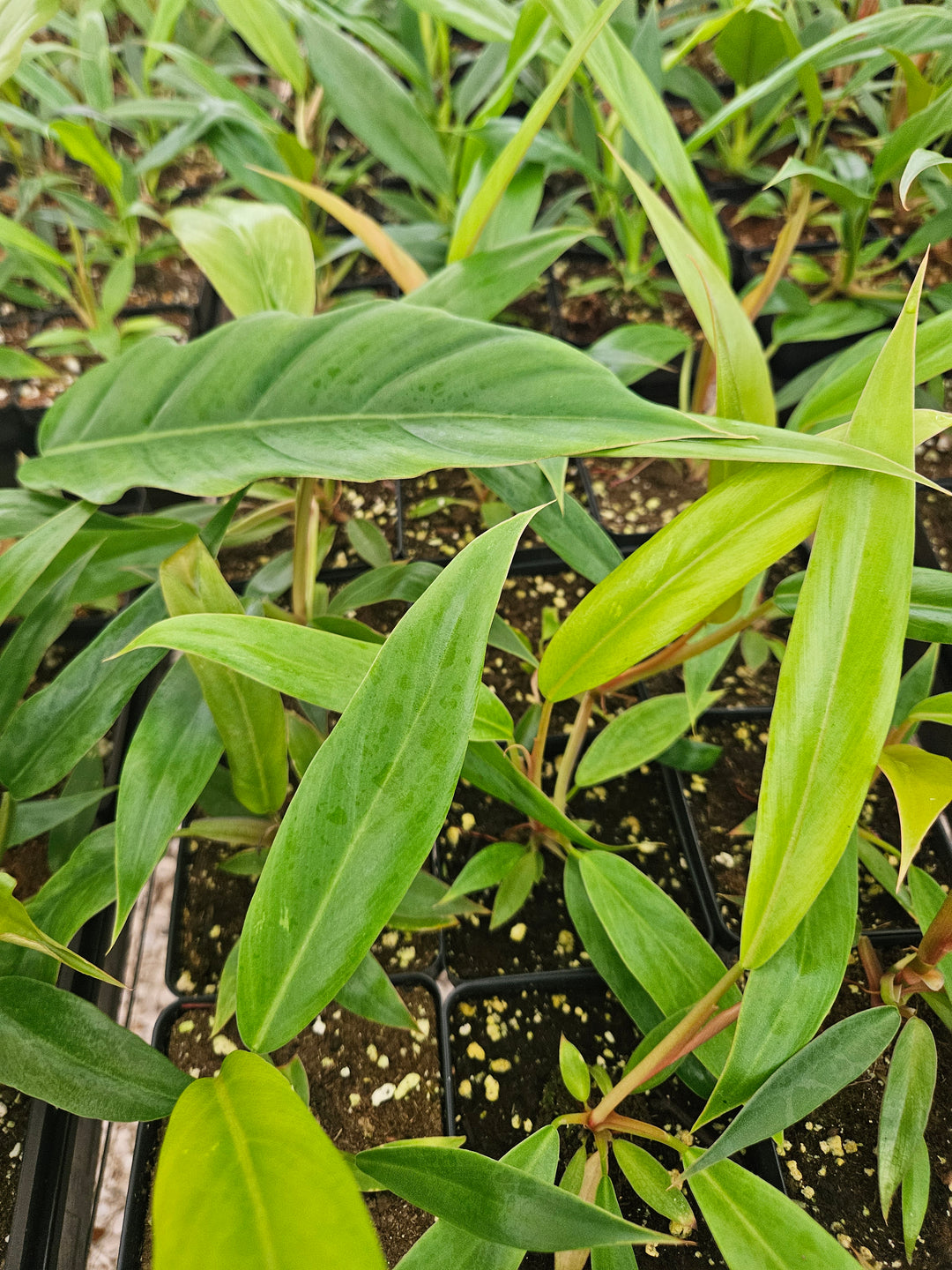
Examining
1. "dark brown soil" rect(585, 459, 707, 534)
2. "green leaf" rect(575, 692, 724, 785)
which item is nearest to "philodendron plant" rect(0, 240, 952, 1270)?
"green leaf" rect(575, 692, 724, 785)

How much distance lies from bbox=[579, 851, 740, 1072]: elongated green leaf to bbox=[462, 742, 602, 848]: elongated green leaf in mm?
52

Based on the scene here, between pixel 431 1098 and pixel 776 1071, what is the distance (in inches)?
13.3

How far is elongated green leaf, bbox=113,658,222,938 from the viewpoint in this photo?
472mm

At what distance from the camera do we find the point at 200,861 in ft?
2.44

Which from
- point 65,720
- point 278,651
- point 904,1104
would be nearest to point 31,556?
point 65,720

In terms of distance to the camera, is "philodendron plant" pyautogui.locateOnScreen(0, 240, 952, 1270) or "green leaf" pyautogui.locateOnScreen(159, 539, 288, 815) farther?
"green leaf" pyautogui.locateOnScreen(159, 539, 288, 815)

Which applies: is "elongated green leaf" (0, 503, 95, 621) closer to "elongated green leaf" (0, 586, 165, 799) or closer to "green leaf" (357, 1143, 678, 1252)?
"elongated green leaf" (0, 586, 165, 799)

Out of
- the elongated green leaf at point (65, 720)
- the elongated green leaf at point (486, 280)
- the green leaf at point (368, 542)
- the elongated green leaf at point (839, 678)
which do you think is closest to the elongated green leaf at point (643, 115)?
the elongated green leaf at point (486, 280)

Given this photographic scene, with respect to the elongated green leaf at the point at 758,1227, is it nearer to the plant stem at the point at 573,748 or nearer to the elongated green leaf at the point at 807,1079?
the elongated green leaf at the point at 807,1079

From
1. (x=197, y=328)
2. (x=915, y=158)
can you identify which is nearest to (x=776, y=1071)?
(x=915, y=158)

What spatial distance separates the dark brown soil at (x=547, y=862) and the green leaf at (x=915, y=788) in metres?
0.23

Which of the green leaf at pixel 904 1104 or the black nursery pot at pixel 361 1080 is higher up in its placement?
the green leaf at pixel 904 1104

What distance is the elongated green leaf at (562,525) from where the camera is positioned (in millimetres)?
586

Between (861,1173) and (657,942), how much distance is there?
26 centimetres
